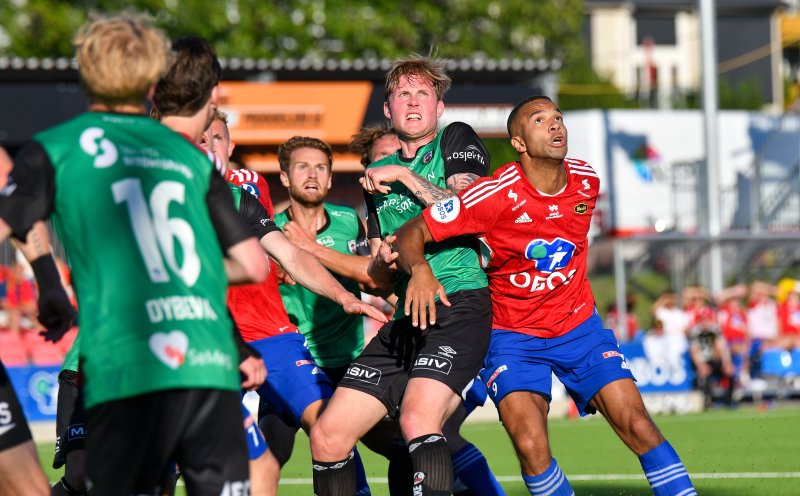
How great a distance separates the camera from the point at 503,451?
12.6 m

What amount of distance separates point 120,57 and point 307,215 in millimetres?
4209

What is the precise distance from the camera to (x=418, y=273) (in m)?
6.11

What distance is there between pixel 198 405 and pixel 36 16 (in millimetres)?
37109

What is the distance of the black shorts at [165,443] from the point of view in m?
4.05

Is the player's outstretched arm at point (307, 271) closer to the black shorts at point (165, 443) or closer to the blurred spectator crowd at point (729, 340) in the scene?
the black shorts at point (165, 443)

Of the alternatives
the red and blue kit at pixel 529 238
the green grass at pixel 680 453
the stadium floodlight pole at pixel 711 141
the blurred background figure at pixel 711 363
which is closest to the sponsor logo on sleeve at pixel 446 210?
the red and blue kit at pixel 529 238

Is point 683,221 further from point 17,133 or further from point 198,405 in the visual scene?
point 198,405

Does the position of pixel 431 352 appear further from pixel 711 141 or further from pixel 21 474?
pixel 711 141

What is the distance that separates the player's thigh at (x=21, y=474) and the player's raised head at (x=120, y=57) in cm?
142

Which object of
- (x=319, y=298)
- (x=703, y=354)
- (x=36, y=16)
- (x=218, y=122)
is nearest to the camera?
(x=218, y=122)

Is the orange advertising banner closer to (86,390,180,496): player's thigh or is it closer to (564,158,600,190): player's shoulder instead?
(564,158,600,190): player's shoulder

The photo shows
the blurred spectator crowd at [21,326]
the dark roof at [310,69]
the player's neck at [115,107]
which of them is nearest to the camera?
the player's neck at [115,107]

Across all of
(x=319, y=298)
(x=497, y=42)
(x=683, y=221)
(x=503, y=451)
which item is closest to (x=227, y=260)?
(x=319, y=298)

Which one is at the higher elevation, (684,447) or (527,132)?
(527,132)
